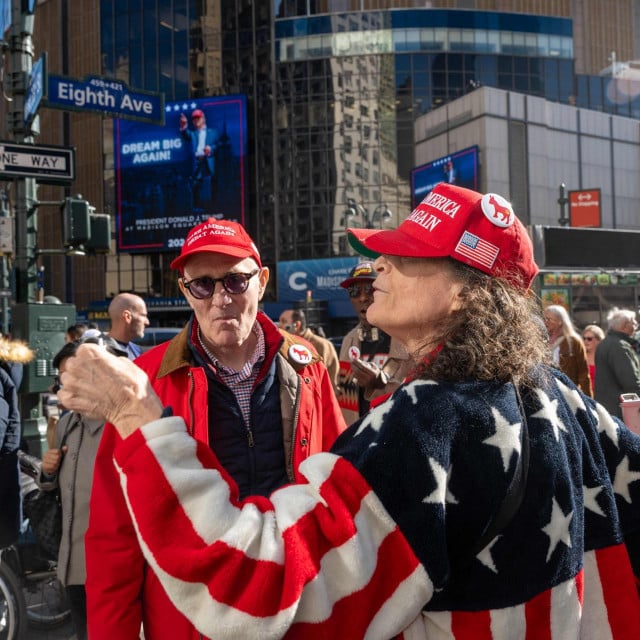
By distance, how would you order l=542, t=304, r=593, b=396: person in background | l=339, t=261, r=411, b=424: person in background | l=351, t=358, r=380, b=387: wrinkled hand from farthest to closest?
l=542, t=304, r=593, b=396: person in background
l=339, t=261, r=411, b=424: person in background
l=351, t=358, r=380, b=387: wrinkled hand

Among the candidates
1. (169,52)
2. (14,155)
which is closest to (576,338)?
(14,155)

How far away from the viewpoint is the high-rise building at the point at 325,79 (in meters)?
43.2

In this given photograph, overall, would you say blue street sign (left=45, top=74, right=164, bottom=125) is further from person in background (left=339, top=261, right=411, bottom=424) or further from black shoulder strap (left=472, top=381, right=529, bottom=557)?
black shoulder strap (left=472, top=381, right=529, bottom=557)

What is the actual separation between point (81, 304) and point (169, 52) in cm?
1935

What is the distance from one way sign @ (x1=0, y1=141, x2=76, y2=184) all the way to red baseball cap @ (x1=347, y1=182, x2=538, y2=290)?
6662 mm

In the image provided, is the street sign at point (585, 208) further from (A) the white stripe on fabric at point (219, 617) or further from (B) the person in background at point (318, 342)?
(A) the white stripe on fabric at point (219, 617)

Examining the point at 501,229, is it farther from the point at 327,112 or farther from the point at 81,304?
the point at 81,304

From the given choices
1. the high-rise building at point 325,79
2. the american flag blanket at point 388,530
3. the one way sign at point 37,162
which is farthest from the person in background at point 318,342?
the high-rise building at point 325,79

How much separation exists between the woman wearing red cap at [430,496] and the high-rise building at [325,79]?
39.7 metres

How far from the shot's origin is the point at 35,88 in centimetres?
716

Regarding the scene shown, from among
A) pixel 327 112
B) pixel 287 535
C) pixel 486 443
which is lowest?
pixel 287 535

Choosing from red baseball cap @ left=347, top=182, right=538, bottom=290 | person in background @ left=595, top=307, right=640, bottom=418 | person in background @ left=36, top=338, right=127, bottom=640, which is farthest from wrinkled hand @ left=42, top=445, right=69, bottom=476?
person in background @ left=595, top=307, right=640, bottom=418

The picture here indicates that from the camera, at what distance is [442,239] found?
4.75 feet

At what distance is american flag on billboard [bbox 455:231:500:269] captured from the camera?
1.44 meters
